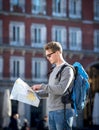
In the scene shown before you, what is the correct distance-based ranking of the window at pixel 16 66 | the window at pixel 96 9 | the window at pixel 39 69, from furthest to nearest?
the window at pixel 96 9 → the window at pixel 39 69 → the window at pixel 16 66

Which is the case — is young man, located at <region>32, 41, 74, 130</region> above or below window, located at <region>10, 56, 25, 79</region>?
above

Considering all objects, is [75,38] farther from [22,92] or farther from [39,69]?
[22,92]

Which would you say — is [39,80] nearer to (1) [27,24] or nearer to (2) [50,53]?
(1) [27,24]

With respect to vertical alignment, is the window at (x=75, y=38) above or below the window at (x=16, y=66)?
above

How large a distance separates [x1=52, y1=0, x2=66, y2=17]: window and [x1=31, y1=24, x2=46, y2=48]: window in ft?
5.30

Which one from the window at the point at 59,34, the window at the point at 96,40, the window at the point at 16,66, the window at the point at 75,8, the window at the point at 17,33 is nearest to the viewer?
the window at the point at 16,66

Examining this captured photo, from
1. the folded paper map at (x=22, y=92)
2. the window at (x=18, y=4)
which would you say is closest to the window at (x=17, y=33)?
the window at (x=18, y=4)

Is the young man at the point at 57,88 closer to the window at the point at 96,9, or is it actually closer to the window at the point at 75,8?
the window at the point at 75,8

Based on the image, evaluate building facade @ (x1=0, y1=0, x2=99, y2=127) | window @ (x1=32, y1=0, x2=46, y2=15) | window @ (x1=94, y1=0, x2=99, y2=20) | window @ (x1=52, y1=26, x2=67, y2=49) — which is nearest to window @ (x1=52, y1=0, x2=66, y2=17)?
building facade @ (x1=0, y1=0, x2=99, y2=127)

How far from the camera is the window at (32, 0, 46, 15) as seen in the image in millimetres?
32259

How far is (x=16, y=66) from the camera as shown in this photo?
31.2 meters

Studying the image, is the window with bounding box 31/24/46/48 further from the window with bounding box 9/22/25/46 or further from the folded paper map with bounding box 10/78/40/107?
the folded paper map with bounding box 10/78/40/107

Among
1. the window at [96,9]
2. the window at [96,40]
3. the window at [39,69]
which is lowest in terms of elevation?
the window at [39,69]

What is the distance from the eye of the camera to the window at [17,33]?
31219mm
